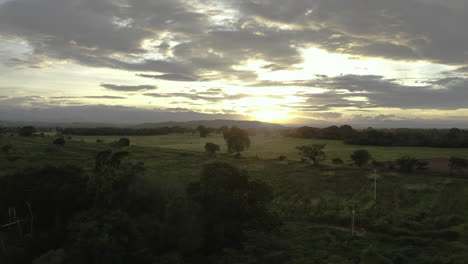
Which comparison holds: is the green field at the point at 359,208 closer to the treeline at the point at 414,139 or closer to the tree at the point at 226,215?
the tree at the point at 226,215

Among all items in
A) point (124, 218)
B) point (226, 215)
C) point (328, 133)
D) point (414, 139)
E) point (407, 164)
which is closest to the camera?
point (124, 218)

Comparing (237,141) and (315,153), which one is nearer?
(315,153)

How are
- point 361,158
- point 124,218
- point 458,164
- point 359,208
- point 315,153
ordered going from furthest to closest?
1. point 315,153
2. point 361,158
3. point 458,164
4. point 359,208
5. point 124,218

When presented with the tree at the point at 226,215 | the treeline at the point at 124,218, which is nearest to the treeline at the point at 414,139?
the treeline at the point at 124,218

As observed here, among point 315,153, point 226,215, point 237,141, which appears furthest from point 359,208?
point 237,141

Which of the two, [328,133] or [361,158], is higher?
[328,133]

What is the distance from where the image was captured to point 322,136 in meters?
147

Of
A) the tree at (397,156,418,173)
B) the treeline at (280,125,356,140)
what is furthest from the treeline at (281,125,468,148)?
the tree at (397,156,418,173)

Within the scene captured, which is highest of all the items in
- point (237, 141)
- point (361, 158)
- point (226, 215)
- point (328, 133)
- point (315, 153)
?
point (328, 133)

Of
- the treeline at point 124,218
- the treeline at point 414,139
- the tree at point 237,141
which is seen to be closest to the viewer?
the treeline at point 124,218

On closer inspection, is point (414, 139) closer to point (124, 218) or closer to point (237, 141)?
point (237, 141)

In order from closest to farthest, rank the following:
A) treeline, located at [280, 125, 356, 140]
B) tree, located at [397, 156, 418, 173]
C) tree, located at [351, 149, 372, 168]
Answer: tree, located at [397, 156, 418, 173] → tree, located at [351, 149, 372, 168] → treeline, located at [280, 125, 356, 140]

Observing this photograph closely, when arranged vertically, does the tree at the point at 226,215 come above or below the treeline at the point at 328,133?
below

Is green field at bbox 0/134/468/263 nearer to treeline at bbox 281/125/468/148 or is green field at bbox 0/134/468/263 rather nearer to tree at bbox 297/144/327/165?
tree at bbox 297/144/327/165
